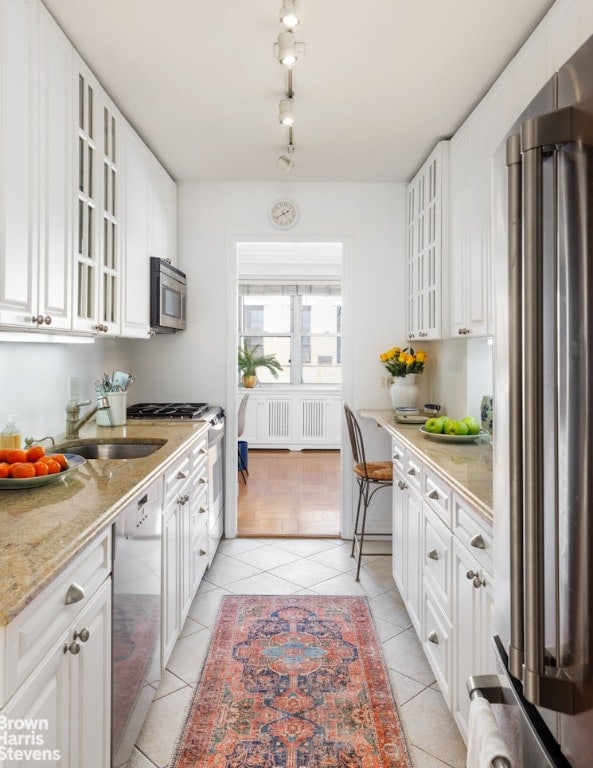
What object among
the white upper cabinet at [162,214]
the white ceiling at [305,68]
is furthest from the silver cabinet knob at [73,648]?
the white upper cabinet at [162,214]

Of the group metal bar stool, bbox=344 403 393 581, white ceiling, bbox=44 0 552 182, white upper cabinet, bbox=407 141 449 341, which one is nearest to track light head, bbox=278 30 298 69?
white ceiling, bbox=44 0 552 182

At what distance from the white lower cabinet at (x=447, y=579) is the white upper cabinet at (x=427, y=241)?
38.7 inches

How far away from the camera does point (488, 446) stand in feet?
7.68

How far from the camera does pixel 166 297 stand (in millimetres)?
3193

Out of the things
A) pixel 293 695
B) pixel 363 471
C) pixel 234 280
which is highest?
pixel 234 280

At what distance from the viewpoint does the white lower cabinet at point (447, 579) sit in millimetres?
1470

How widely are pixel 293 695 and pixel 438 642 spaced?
1.99 feet

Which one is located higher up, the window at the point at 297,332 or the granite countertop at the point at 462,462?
the window at the point at 297,332

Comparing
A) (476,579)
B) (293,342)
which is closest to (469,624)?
(476,579)

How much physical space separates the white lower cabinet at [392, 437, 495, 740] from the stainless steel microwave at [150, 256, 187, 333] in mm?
1642

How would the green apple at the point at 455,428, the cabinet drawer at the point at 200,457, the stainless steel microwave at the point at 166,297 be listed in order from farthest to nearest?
the stainless steel microwave at the point at 166,297, the cabinet drawer at the point at 200,457, the green apple at the point at 455,428

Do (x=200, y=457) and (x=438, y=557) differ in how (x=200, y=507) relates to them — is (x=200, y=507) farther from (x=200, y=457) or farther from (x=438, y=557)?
(x=438, y=557)

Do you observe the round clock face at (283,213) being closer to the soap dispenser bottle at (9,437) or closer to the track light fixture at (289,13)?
the track light fixture at (289,13)

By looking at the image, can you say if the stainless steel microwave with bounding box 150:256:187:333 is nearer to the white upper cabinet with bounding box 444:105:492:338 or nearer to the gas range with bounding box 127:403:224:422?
the gas range with bounding box 127:403:224:422
